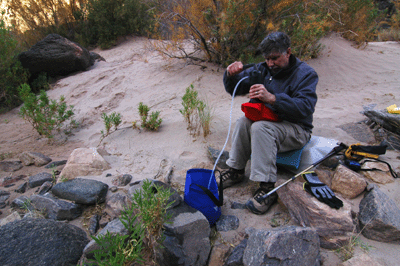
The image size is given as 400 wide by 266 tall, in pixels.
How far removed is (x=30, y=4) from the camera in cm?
994

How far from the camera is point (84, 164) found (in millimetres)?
2877

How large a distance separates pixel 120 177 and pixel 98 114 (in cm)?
281

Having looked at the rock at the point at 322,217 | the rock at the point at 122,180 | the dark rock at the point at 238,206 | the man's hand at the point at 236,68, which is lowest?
the dark rock at the point at 238,206

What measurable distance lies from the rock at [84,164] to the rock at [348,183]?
2564 mm

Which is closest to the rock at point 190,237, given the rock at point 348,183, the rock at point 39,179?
the rock at point 348,183

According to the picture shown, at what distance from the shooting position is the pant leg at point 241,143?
2.45m

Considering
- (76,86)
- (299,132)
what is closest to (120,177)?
(299,132)

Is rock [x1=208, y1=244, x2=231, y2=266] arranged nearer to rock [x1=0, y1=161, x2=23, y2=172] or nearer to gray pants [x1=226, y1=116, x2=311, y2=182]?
gray pants [x1=226, y1=116, x2=311, y2=182]

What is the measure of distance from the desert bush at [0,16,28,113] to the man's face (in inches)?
265

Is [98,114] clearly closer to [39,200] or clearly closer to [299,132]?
[39,200]

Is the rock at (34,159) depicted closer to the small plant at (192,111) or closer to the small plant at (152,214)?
the small plant at (192,111)

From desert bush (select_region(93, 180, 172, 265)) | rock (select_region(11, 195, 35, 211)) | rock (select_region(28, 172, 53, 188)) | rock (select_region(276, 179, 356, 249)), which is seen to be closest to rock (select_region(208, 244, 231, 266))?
desert bush (select_region(93, 180, 172, 265))

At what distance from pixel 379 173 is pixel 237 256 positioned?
1629 millimetres

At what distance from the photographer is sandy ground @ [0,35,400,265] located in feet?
9.00
